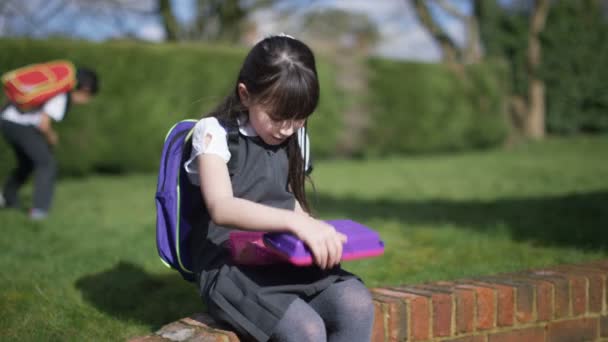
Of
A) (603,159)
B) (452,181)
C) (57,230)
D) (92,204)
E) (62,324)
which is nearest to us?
(62,324)

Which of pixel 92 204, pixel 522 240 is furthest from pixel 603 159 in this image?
pixel 92 204

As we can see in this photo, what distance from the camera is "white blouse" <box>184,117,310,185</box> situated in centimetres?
190

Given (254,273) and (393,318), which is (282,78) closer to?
(254,273)

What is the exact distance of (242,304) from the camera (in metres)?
1.81

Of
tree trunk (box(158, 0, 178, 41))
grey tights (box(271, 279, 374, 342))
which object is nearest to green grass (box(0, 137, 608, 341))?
grey tights (box(271, 279, 374, 342))

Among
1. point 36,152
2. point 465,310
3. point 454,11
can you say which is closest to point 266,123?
point 465,310

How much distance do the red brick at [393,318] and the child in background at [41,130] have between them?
13.7 feet

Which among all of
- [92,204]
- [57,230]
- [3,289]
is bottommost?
[92,204]

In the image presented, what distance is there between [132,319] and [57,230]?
7.90ft

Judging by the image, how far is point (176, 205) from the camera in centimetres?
204

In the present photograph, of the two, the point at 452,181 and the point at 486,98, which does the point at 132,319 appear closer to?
the point at 452,181

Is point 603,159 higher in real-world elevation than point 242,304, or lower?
lower

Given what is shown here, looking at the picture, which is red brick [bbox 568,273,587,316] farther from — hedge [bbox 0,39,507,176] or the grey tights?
hedge [bbox 0,39,507,176]

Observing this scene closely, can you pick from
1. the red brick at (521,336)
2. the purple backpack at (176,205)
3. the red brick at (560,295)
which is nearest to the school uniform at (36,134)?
the purple backpack at (176,205)
